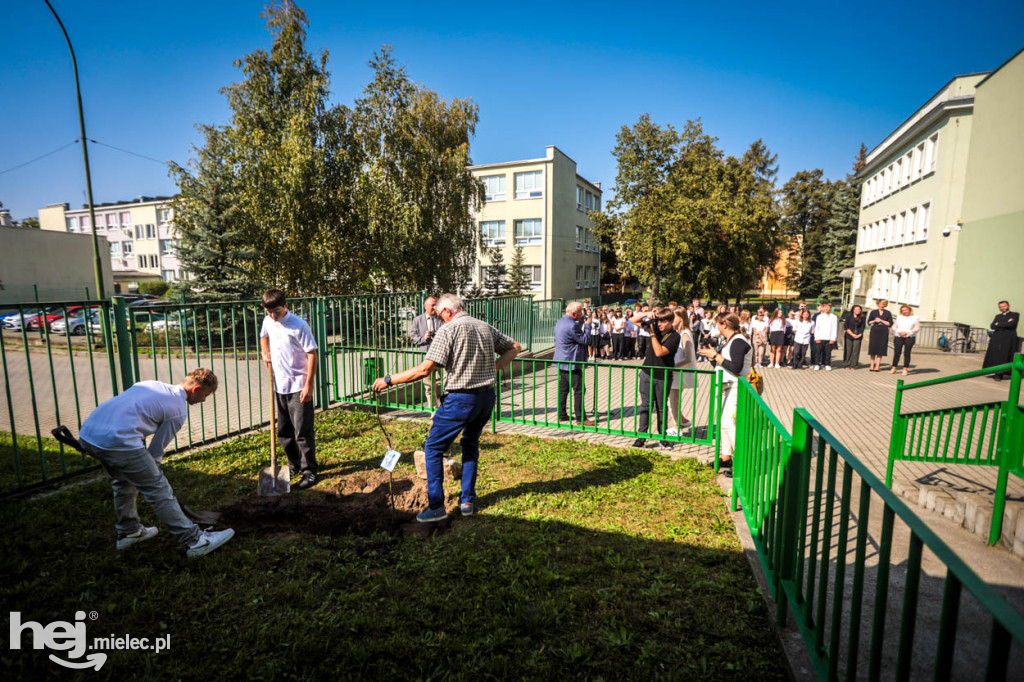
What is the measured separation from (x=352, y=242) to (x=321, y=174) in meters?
2.45

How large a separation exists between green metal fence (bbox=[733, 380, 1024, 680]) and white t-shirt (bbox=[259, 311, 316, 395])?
14.0ft

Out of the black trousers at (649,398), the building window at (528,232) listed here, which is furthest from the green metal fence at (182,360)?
the building window at (528,232)

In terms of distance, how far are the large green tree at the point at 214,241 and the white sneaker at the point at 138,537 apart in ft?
50.3

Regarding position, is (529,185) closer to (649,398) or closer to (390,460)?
(649,398)

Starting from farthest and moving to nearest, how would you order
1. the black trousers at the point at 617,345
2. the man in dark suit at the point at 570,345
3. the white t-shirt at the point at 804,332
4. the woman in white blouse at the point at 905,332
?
the black trousers at the point at 617,345, the white t-shirt at the point at 804,332, the woman in white blouse at the point at 905,332, the man in dark suit at the point at 570,345

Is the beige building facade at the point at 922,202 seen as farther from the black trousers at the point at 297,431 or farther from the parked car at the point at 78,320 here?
the parked car at the point at 78,320

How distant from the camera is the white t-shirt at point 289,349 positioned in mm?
5242

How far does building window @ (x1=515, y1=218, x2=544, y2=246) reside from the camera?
119 feet

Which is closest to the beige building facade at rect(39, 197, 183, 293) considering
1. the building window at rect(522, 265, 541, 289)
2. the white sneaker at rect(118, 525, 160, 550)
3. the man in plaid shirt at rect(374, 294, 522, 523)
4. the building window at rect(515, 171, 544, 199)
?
the building window at rect(515, 171, 544, 199)

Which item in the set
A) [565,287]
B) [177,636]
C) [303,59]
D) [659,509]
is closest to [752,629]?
[659,509]

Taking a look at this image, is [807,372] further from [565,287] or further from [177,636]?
[565,287]

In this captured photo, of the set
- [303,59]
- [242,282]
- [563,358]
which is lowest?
[563,358]

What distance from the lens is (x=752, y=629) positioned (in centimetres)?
304

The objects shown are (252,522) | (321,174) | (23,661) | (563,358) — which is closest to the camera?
(23,661)
